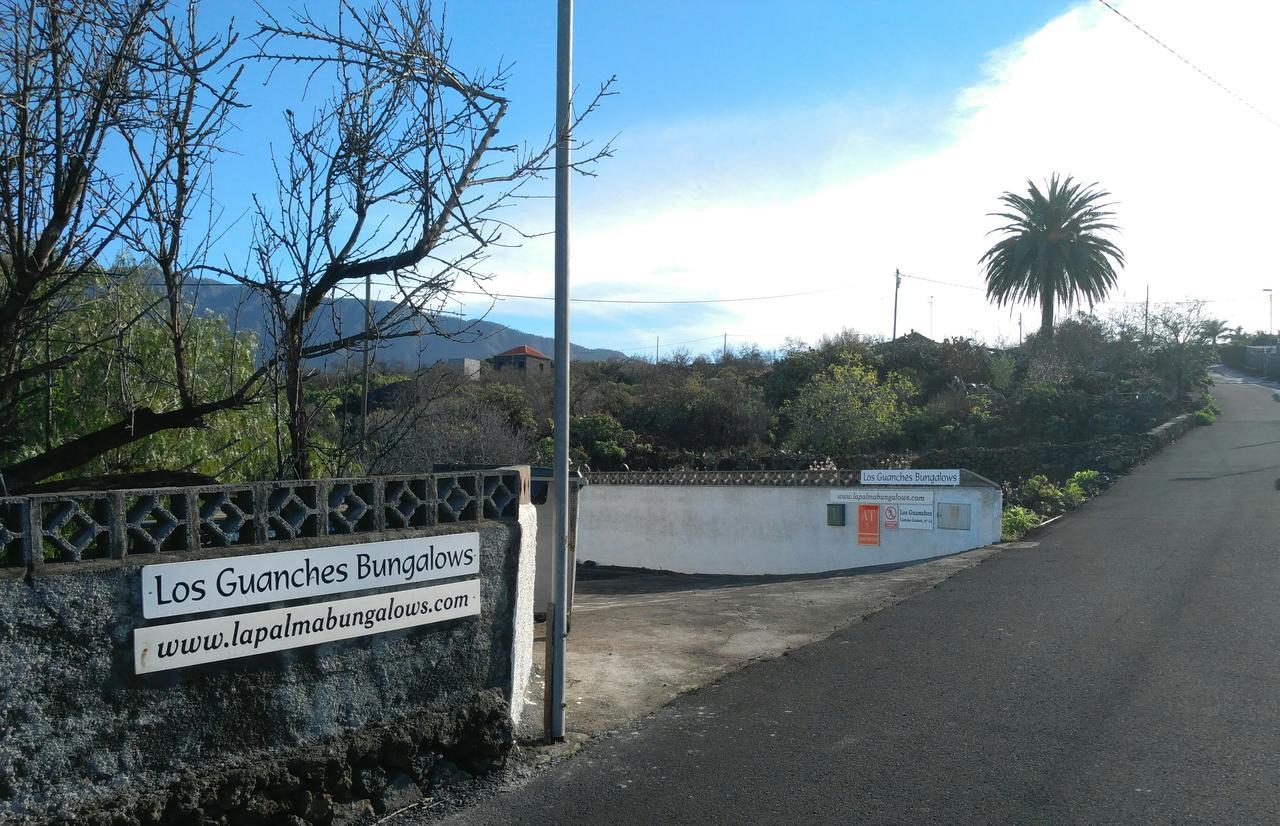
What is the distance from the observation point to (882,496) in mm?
19750

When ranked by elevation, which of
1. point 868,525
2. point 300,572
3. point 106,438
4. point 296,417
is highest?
point 296,417

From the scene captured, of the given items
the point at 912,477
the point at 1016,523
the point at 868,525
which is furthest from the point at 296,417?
the point at 868,525

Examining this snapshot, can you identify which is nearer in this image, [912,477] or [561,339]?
[561,339]

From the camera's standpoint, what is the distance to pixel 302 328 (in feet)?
19.2

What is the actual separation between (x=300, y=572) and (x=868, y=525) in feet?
54.2

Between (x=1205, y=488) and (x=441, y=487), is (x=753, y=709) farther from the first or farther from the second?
(x=1205, y=488)

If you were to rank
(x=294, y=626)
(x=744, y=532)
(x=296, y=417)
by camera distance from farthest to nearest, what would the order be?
1. (x=744, y=532)
2. (x=296, y=417)
3. (x=294, y=626)

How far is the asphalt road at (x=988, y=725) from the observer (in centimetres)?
518

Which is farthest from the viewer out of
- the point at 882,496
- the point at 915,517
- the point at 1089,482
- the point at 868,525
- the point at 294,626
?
the point at 1089,482

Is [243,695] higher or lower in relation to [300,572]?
lower

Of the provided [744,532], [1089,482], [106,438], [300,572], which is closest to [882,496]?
[744,532]

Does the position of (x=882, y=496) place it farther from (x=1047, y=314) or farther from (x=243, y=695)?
(x=1047, y=314)

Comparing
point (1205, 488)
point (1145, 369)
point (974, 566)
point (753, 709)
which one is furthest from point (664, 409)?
point (753, 709)

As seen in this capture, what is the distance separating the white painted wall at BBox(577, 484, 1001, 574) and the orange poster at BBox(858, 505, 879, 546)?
150 mm
